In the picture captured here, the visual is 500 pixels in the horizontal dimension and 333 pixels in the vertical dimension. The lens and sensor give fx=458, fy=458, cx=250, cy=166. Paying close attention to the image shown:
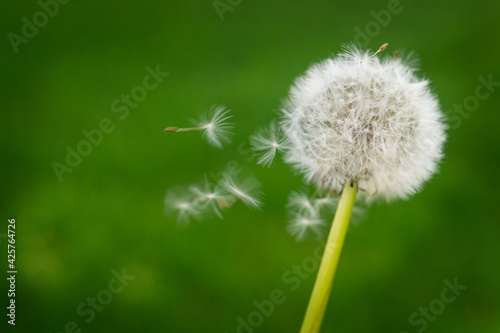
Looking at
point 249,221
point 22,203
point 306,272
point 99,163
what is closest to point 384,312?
point 306,272

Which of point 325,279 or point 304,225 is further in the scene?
point 304,225

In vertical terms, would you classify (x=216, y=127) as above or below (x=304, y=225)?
above

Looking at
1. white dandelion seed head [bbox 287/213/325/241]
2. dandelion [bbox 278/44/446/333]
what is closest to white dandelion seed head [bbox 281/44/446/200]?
dandelion [bbox 278/44/446/333]

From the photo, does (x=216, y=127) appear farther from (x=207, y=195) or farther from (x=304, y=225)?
(x=304, y=225)

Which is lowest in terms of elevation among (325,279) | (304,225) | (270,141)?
(325,279)

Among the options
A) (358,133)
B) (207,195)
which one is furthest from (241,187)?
(358,133)

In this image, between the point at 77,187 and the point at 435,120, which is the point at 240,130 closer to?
the point at 77,187
